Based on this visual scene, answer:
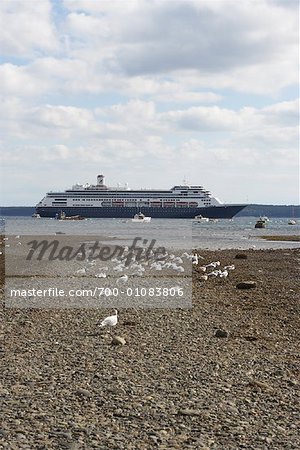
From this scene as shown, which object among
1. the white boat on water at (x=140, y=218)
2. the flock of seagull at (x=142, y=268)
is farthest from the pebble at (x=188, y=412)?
the white boat on water at (x=140, y=218)

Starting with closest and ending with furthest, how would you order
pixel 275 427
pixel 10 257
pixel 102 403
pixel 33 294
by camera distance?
pixel 275 427 → pixel 102 403 → pixel 33 294 → pixel 10 257

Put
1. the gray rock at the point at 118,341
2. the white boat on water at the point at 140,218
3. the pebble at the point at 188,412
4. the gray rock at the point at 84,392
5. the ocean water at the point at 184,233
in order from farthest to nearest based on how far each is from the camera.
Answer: the white boat on water at the point at 140,218 < the ocean water at the point at 184,233 < the gray rock at the point at 118,341 < the gray rock at the point at 84,392 < the pebble at the point at 188,412

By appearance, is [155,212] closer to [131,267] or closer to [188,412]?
[131,267]

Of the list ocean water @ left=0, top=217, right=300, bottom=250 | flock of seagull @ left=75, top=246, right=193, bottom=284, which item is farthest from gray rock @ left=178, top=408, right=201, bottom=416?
ocean water @ left=0, top=217, right=300, bottom=250

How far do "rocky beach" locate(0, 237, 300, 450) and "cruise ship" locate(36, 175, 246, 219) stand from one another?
119047 millimetres

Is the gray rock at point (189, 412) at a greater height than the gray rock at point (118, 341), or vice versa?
the gray rock at point (118, 341)

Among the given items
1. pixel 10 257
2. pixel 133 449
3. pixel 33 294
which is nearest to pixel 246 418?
pixel 133 449

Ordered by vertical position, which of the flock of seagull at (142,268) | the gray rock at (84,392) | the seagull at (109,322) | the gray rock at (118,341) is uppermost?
the flock of seagull at (142,268)

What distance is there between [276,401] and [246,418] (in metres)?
0.85

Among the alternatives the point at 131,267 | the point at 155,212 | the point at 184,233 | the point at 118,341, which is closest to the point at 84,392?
the point at 118,341

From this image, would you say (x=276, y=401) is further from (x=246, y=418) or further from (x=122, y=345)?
(x=122, y=345)

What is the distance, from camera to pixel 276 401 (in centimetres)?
782

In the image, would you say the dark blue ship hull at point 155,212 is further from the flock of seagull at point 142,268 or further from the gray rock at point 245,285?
the gray rock at point 245,285

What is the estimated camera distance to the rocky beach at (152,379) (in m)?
6.54
